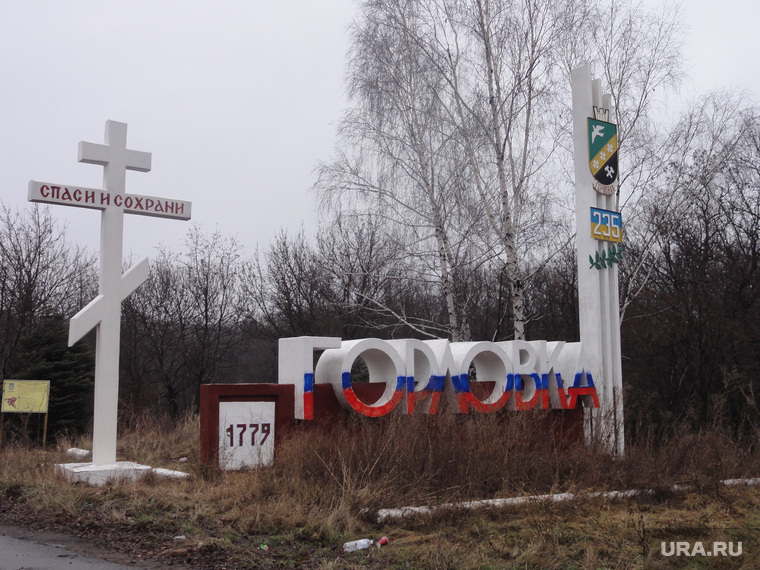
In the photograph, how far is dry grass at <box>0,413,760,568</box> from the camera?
7.08m

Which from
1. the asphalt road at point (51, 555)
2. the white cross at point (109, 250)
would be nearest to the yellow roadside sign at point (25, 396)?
the white cross at point (109, 250)

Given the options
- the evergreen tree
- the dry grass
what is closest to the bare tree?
the evergreen tree

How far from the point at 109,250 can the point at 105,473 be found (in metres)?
3.15

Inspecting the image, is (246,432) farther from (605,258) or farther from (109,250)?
(605,258)

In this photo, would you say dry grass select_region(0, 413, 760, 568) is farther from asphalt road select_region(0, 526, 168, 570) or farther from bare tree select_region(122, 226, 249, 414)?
bare tree select_region(122, 226, 249, 414)

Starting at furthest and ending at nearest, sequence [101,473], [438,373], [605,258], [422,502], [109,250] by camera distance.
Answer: [605,258] → [438,373] → [109,250] → [101,473] → [422,502]

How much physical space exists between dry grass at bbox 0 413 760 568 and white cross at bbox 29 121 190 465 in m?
1.11

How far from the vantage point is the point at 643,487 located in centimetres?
993

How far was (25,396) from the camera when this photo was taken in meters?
14.3

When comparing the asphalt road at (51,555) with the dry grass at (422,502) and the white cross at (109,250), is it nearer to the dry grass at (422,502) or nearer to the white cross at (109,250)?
the dry grass at (422,502)

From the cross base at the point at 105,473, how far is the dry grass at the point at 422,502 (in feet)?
0.60

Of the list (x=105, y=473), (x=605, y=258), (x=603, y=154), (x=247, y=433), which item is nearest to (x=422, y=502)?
(x=247, y=433)

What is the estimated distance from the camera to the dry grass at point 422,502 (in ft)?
23.2

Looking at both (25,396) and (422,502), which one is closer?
(422,502)
